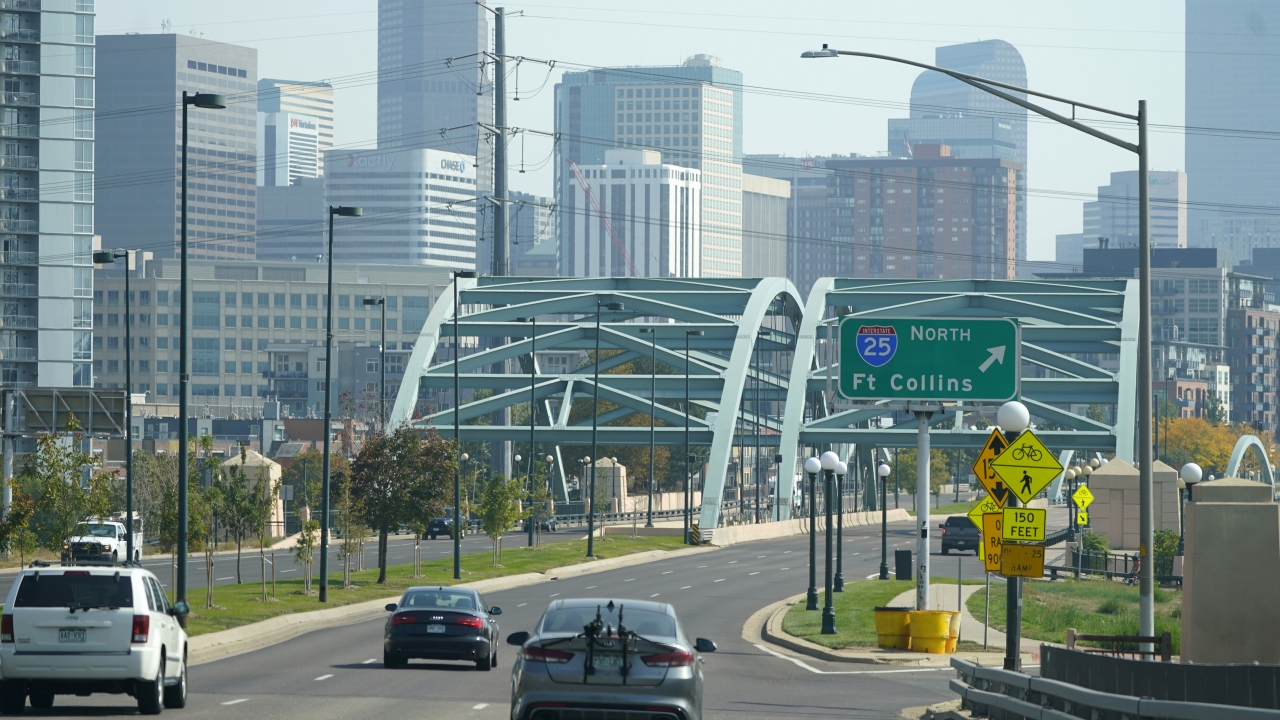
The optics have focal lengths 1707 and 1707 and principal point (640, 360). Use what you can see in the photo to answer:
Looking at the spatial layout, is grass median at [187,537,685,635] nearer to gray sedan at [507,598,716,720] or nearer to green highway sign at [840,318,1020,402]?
green highway sign at [840,318,1020,402]

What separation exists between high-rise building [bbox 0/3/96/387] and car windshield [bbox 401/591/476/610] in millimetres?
134066

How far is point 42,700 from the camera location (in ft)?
66.4

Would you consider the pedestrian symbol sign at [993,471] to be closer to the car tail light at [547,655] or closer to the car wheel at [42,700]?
the car tail light at [547,655]

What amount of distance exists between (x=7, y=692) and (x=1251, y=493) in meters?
16.8

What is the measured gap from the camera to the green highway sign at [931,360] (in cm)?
3322

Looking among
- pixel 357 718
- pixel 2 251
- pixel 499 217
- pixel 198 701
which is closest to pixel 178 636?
pixel 198 701

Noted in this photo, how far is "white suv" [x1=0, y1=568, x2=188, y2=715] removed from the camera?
19016 millimetres

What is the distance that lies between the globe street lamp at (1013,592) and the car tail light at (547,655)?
686 centimetres

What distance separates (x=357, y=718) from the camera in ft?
63.9

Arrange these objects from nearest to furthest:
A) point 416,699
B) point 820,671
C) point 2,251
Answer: point 416,699 < point 820,671 < point 2,251

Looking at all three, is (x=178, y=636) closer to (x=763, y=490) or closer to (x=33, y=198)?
(x=33, y=198)

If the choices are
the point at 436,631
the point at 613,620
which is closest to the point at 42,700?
the point at 613,620

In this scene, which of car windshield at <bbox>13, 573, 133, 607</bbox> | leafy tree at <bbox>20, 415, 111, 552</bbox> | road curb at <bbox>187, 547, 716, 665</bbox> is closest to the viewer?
car windshield at <bbox>13, 573, 133, 607</bbox>

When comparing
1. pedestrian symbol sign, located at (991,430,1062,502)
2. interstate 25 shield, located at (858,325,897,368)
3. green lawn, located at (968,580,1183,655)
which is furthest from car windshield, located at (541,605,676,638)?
interstate 25 shield, located at (858,325,897,368)
